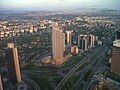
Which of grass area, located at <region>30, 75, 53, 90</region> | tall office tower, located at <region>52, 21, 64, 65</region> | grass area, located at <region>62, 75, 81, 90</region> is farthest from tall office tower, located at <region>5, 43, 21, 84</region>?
tall office tower, located at <region>52, 21, 64, 65</region>

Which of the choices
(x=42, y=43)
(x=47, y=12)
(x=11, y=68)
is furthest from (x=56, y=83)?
(x=47, y=12)

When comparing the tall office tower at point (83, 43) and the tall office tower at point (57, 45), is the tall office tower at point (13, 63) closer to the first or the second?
the tall office tower at point (57, 45)

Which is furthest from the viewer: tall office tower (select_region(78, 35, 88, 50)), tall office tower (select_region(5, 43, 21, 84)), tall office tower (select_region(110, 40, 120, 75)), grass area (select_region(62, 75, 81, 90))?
tall office tower (select_region(78, 35, 88, 50))

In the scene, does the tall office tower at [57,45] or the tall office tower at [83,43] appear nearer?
the tall office tower at [57,45]

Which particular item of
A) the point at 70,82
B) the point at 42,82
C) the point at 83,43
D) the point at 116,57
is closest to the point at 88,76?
the point at 70,82

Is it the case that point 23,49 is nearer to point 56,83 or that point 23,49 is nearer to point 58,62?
point 58,62

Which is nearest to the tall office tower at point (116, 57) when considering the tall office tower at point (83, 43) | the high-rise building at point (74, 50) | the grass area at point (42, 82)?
the grass area at point (42, 82)

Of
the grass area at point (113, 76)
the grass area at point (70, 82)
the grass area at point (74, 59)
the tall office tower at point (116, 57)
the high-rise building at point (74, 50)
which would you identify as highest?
the tall office tower at point (116, 57)

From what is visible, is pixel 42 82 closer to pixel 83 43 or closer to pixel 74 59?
pixel 74 59

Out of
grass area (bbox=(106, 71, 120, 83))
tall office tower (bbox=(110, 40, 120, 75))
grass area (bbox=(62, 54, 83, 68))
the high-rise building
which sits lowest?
grass area (bbox=(62, 54, 83, 68))

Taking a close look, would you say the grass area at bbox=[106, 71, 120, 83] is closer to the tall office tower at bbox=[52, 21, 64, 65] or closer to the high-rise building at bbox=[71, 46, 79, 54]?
the tall office tower at bbox=[52, 21, 64, 65]
